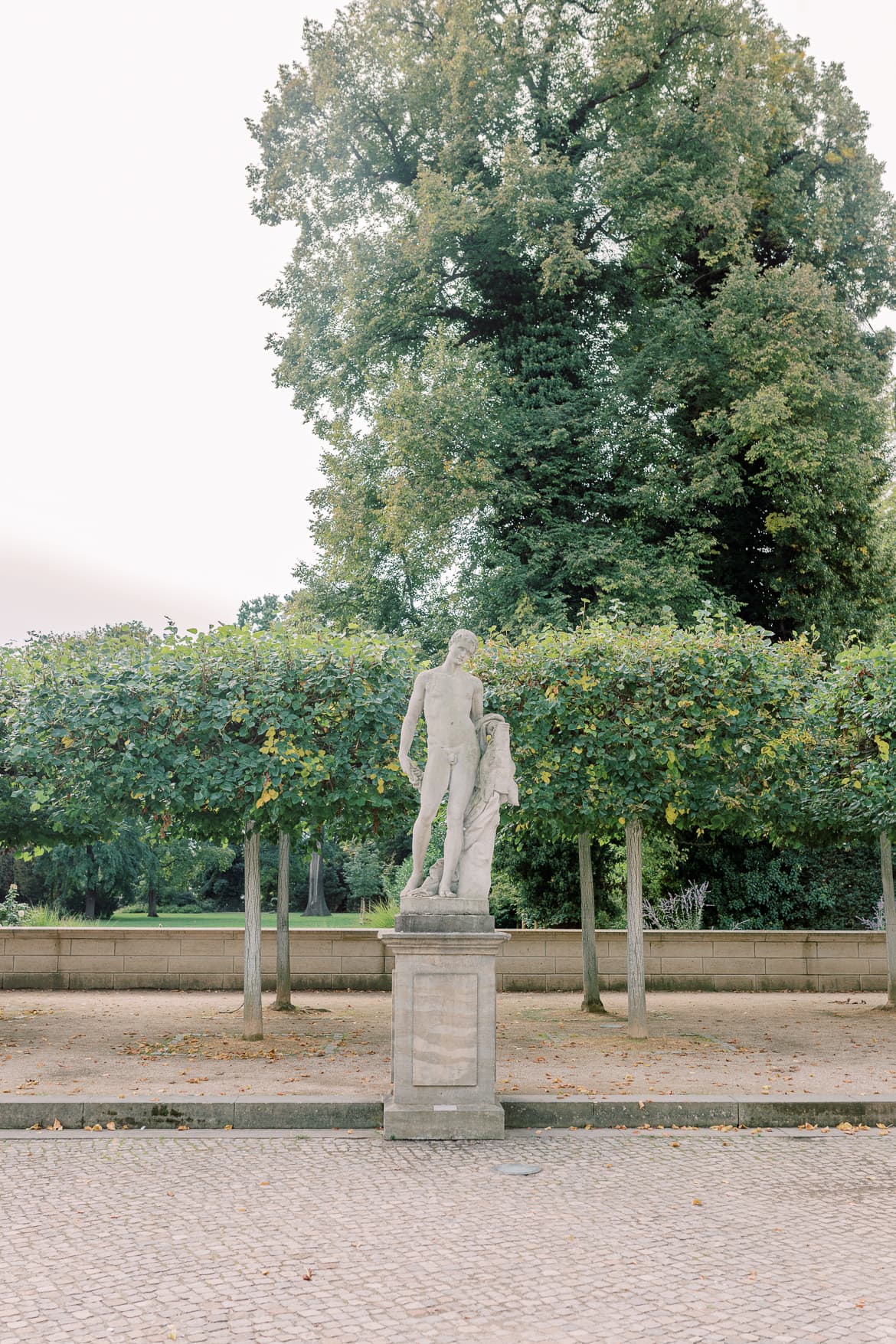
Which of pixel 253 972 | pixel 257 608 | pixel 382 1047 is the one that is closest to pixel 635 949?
pixel 382 1047

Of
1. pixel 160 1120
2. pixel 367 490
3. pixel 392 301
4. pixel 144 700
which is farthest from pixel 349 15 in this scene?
pixel 160 1120

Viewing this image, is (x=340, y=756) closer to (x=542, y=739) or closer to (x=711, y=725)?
(x=542, y=739)

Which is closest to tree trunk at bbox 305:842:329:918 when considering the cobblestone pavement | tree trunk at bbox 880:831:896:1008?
tree trunk at bbox 880:831:896:1008

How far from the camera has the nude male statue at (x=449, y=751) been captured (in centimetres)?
870

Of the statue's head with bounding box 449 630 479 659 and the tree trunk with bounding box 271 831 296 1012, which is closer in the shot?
the statue's head with bounding box 449 630 479 659

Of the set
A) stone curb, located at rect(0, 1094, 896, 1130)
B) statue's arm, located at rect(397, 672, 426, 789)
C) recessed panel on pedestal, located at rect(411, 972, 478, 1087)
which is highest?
statue's arm, located at rect(397, 672, 426, 789)

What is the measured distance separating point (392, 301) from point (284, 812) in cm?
1424

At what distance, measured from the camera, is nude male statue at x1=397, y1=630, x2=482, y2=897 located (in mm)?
8703

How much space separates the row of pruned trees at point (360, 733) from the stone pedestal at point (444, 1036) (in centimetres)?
375

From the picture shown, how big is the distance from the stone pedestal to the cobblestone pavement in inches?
9.2

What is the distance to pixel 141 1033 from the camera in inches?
505

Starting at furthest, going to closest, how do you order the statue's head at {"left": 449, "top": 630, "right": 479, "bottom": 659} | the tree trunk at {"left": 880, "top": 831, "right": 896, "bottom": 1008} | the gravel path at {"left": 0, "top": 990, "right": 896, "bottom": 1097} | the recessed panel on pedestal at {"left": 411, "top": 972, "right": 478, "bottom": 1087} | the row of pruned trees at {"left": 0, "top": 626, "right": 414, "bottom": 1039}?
1. the tree trunk at {"left": 880, "top": 831, "right": 896, "bottom": 1008}
2. the row of pruned trees at {"left": 0, "top": 626, "right": 414, "bottom": 1039}
3. the gravel path at {"left": 0, "top": 990, "right": 896, "bottom": 1097}
4. the statue's head at {"left": 449, "top": 630, "right": 479, "bottom": 659}
5. the recessed panel on pedestal at {"left": 411, "top": 972, "right": 478, "bottom": 1087}

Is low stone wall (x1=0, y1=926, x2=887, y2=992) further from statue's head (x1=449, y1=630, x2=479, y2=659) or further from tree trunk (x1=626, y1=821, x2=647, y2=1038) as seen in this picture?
statue's head (x1=449, y1=630, x2=479, y2=659)

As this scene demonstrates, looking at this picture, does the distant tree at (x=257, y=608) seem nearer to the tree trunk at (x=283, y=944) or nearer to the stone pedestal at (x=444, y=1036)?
the tree trunk at (x=283, y=944)
